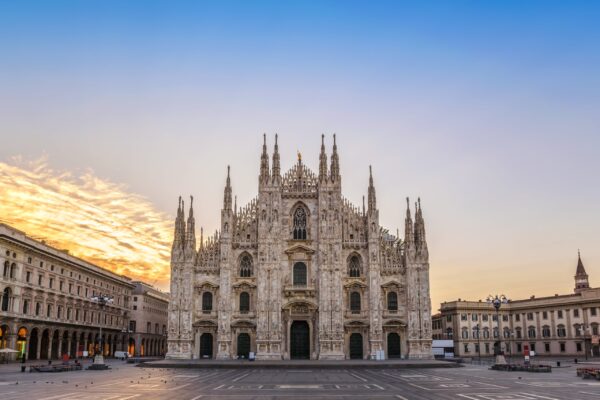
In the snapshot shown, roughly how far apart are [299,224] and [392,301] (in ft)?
47.5

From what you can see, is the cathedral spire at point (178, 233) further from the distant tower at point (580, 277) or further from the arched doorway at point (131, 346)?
the distant tower at point (580, 277)

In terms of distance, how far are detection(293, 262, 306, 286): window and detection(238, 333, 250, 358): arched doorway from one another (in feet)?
28.5

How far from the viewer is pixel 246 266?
69.4 m

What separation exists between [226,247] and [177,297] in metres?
8.14

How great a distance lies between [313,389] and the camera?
99.6ft

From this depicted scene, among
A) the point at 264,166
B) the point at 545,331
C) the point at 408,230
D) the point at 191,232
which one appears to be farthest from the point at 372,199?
the point at 545,331

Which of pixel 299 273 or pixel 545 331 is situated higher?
pixel 299 273

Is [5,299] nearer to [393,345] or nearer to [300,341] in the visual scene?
[300,341]

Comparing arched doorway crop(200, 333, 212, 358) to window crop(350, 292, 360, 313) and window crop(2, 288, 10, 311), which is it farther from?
window crop(2, 288, 10, 311)

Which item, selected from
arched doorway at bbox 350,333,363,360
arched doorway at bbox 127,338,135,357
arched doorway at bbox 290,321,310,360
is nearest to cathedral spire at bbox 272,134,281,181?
arched doorway at bbox 290,321,310,360

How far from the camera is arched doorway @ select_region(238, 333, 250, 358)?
67500 millimetres

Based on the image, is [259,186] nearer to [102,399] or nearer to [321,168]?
[321,168]

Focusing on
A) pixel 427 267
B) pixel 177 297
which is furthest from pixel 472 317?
pixel 177 297

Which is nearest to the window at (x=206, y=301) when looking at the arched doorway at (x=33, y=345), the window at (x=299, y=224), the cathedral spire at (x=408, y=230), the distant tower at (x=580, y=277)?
the window at (x=299, y=224)
